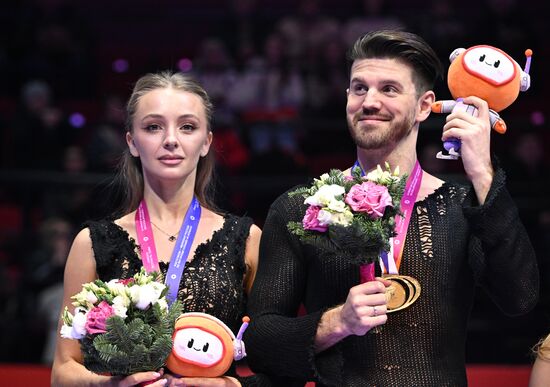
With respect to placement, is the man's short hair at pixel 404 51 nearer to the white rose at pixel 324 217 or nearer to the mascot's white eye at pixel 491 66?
the mascot's white eye at pixel 491 66

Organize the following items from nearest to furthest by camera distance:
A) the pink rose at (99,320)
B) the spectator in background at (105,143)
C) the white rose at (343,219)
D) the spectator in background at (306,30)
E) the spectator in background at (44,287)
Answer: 1. the white rose at (343,219)
2. the pink rose at (99,320)
3. the spectator in background at (44,287)
4. the spectator in background at (105,143)
5. the spectator in background at (306,30)

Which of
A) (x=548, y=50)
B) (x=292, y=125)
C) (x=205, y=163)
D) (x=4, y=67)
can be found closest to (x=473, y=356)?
(x=292, y=125)

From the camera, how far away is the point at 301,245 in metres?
3.26

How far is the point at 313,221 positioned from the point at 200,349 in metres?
0.51

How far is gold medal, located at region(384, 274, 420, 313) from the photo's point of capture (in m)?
3.10

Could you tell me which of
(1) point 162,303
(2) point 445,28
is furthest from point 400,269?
(2) point 445,28

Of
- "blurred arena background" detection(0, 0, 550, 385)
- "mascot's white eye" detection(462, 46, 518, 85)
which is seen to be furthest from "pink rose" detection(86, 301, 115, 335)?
"blurred arena background" detection(0, 0, 550, 385)

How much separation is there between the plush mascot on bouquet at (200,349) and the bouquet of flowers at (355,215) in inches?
15.7

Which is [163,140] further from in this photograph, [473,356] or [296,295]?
[473,356]

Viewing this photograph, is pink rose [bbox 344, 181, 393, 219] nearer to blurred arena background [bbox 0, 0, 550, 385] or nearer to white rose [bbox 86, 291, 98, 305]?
white rose [bbox 86, 291, 98, 305]

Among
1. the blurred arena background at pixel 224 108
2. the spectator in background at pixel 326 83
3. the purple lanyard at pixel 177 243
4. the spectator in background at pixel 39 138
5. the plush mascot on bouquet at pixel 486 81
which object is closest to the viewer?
the plush mascot on bouquet at pixel 486 81

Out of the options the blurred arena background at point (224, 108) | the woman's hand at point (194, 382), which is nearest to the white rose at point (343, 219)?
the woman's hand at point (194, 382)

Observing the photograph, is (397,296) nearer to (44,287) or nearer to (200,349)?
(200,349)

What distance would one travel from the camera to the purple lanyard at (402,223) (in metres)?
3.14
